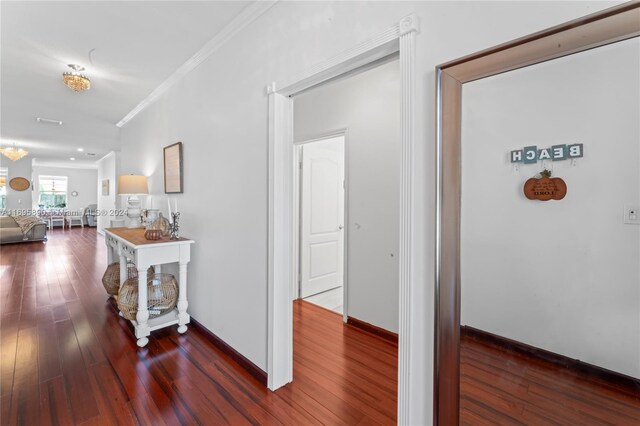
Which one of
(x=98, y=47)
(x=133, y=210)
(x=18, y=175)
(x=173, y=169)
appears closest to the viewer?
(x=98, y=47)

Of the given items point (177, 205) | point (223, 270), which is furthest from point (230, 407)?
point (177, 205)

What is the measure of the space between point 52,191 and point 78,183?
91 cm

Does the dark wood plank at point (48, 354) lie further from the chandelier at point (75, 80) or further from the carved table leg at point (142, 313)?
the chandelier at point (75, 80)

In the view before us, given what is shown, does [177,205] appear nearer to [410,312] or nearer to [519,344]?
[410,312]

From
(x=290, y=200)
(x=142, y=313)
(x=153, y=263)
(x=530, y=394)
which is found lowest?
(x=142, y=313)

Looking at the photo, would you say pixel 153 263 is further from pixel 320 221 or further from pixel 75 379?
pixel 320 221

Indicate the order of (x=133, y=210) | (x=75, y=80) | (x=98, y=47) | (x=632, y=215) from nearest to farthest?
(x=632, y=215) → (x=98, y=47) → (x=75, y=80) → (x=133, y=210)

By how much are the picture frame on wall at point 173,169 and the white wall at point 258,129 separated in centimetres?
11

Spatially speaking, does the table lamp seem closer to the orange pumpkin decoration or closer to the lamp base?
the lamp base

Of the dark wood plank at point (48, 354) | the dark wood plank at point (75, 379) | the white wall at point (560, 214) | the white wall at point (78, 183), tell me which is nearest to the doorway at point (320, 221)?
the dark wood plank at point (75, 379)

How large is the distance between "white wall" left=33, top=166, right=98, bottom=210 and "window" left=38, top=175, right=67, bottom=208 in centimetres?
16

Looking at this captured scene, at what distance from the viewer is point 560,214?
0.91 meters

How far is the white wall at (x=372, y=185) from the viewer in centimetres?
259

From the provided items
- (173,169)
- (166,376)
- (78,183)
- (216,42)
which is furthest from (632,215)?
(78,183)
